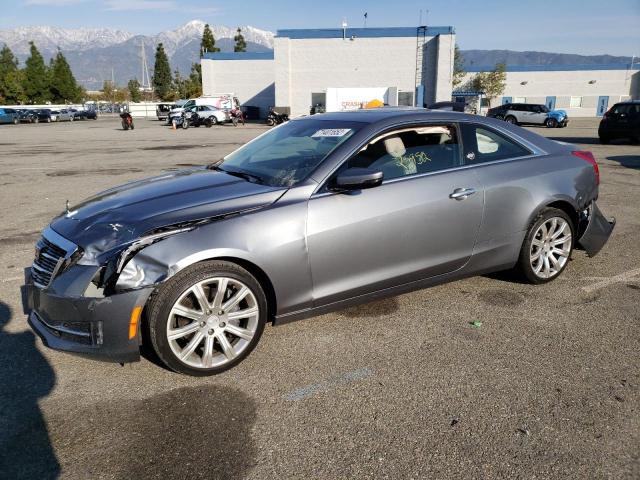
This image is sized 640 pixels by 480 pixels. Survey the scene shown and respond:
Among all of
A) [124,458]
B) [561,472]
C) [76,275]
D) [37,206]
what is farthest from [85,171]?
[561,472]

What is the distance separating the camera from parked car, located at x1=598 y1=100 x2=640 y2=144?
1819 centimetres

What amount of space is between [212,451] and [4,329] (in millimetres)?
2288

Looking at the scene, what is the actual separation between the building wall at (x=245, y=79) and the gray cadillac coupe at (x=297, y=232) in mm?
51184

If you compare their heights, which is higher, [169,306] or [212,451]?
[169,306]

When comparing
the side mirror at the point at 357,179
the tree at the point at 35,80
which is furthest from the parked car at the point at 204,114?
the tree at the point at 35,80

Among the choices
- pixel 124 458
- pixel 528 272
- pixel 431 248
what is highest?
pixel 431 248

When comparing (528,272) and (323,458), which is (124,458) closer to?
(323,458)

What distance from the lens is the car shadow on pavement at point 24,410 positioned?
7.79 ft

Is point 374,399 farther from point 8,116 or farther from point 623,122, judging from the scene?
point 8,116

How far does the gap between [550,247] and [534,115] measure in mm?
34636

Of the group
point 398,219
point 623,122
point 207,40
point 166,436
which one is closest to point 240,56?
point 207,40

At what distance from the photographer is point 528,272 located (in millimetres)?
4406

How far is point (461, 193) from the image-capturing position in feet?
12.6

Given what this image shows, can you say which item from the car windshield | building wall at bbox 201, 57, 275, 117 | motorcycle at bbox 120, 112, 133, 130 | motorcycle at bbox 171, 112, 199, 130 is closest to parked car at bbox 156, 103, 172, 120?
building wall at bbox 201, 57, 275, 117
